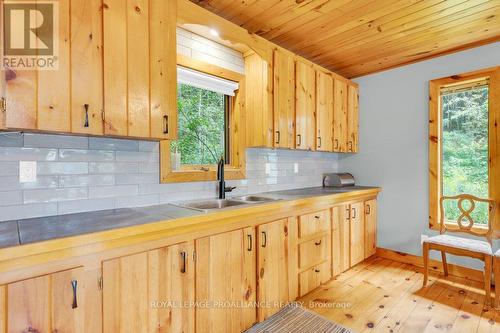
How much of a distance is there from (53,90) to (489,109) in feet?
12.3

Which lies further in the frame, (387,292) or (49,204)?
(387,292)

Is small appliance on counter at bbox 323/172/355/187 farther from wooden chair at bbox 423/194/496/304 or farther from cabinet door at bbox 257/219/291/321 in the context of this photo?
cabinet door at bbox 257/219/291/321

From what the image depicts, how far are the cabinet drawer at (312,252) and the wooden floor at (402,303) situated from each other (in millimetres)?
315

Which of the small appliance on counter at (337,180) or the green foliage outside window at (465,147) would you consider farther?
the small appliance on counter at (337,180)

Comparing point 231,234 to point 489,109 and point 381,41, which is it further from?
point 489,109

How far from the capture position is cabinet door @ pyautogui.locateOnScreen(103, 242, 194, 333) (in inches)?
51.1

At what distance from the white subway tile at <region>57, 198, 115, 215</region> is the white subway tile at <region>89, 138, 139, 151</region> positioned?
354 millimetres

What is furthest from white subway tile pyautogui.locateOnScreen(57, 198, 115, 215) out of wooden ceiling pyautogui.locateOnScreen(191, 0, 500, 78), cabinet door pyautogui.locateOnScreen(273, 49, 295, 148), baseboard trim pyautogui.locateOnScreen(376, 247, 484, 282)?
baseboard trim pyautogui.locateOnScreen(376, 247, 484, 282)

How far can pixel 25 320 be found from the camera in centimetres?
107

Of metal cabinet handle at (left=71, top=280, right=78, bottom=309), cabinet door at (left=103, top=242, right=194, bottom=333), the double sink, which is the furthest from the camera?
the double sink

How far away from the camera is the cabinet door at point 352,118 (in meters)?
3.52

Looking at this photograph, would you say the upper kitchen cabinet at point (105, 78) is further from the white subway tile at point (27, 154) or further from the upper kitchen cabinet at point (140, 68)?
the white subway tile at point (27, 154)

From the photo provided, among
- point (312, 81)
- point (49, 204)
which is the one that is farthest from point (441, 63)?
point (49, 204)

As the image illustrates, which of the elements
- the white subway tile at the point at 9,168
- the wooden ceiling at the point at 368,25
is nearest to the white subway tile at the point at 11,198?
the white subway tile at the point at 9,168
